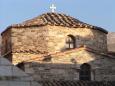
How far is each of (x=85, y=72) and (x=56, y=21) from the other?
128 inches

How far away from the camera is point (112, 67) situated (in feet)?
86.1

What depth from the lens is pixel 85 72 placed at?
25.9m

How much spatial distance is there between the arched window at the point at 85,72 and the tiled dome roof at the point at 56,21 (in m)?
2.38

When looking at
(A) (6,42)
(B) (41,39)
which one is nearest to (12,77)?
(B) (41,39)

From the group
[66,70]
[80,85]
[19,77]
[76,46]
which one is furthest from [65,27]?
[19,77]

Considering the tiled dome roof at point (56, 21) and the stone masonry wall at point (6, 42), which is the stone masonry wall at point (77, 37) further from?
the stone masonry wall at point (6, 42)

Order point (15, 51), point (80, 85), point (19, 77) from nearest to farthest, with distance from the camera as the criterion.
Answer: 1. point (19, 77)
2. point (80, 85)
3. point (15, 51)

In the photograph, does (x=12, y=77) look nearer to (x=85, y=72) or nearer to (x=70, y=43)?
(x=85, y=72)

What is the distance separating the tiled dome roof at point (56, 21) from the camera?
2747cm

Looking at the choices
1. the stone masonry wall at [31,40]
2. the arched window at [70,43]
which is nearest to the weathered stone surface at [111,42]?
the arched window at [70,43]

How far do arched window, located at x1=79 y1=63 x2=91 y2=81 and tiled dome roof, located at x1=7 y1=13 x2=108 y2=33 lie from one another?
238cm

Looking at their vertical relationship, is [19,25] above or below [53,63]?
above

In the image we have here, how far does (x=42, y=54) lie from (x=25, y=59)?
816 mm

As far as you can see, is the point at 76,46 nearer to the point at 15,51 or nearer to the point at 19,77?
the point at 15,51
